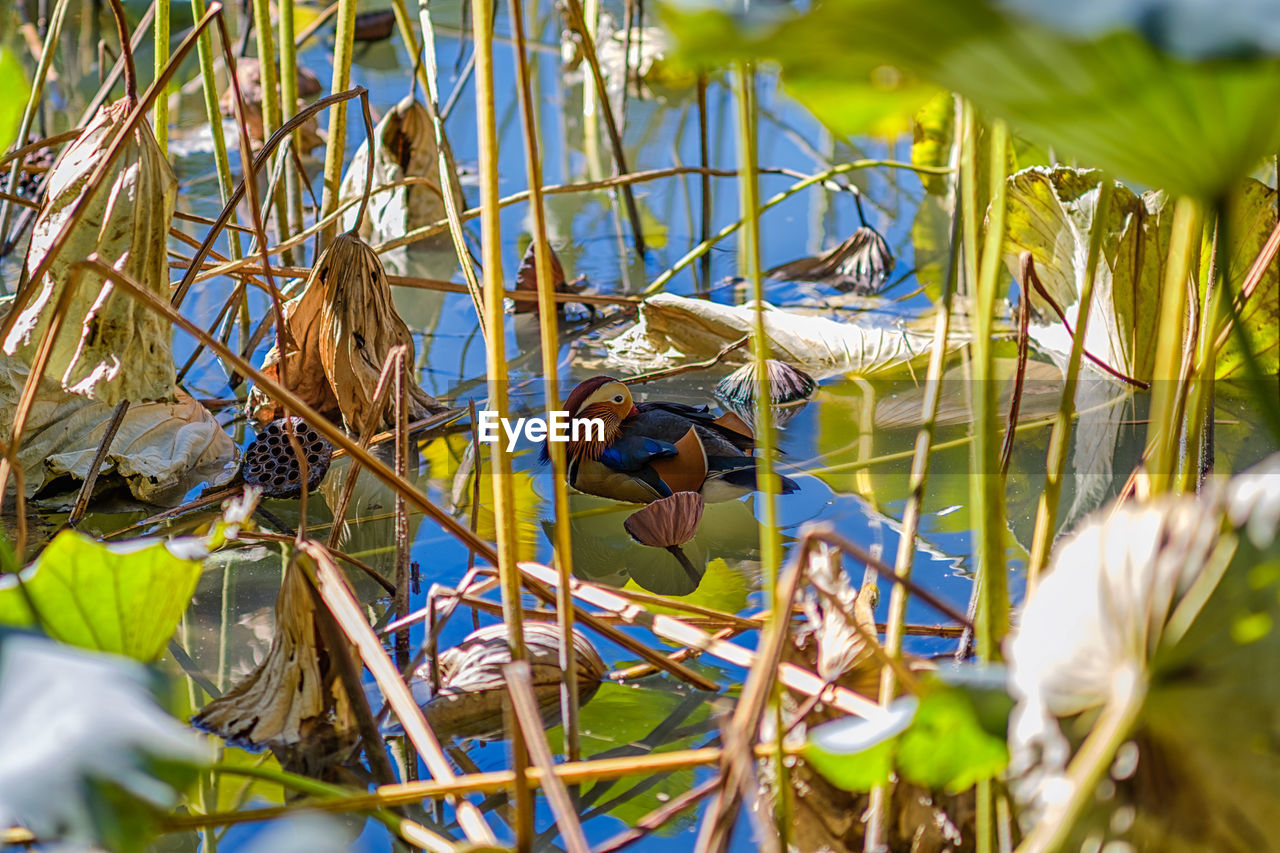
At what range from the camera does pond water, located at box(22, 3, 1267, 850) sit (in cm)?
52

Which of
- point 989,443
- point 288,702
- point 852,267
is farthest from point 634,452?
point 852,267

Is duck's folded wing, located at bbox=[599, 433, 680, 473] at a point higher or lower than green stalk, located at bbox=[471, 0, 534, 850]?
lower

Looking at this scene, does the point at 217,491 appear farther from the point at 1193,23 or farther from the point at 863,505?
the point at 1193,23

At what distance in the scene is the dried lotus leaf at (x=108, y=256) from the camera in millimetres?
567

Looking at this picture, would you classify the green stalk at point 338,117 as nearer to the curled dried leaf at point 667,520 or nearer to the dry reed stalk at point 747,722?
the curled dried leaf at point 667,520

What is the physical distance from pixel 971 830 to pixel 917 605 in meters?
0.23

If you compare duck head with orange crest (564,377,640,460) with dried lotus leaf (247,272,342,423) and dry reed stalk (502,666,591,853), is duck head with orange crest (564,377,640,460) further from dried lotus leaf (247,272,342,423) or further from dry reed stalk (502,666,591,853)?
dry reed stalk (502,666,591,853)

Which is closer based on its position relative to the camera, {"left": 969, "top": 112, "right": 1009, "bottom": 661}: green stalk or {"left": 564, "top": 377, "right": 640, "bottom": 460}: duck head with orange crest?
{"left": 969, "top": 112, "right": 1009, "bottom": 661}: green stalk

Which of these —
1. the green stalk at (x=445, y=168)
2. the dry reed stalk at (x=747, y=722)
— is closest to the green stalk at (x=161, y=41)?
the green stalk at (x=445, y=168)

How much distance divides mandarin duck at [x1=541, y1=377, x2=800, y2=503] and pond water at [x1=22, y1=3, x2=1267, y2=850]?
22mm

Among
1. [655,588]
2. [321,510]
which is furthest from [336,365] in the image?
[655,588]

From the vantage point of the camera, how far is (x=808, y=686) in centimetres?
42


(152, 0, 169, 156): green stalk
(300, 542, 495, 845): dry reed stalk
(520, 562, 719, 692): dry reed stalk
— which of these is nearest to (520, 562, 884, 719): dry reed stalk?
(520, 562, 719, 692): dry reed stalk

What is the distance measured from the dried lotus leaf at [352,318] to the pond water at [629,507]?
0.07 metres
